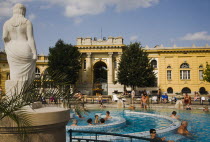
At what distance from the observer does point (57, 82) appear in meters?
6.26

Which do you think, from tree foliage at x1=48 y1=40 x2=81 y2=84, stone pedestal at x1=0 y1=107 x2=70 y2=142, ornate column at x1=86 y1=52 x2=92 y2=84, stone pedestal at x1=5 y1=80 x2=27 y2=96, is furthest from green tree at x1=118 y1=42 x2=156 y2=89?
stone pedestal at x1=0 y1=107 x2=70 y2=142

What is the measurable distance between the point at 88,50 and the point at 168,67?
15912mm

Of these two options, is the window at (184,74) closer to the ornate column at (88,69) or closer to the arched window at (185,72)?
the arched window at (185,72)

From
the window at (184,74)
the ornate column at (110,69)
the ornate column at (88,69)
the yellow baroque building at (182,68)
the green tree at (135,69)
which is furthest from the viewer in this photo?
the window at (184,74)

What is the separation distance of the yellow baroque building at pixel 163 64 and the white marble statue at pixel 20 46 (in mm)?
37862

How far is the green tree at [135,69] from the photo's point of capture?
37156 millimetres

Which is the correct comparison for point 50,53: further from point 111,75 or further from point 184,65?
point 184,65

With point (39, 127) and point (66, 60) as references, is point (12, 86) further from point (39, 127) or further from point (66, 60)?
point (66, 60)

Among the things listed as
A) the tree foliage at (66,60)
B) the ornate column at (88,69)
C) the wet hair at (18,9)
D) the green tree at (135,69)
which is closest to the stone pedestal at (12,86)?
the wet hair at (18,9)

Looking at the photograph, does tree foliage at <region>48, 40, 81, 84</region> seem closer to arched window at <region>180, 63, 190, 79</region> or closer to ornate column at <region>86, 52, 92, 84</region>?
ornate column at <region>86, 52, 92, 84</region>

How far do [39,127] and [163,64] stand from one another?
1697 inches

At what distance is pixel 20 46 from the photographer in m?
5.40

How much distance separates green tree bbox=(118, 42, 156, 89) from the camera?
3716 cm

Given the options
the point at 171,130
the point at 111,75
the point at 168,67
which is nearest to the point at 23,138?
the point at 171,130
